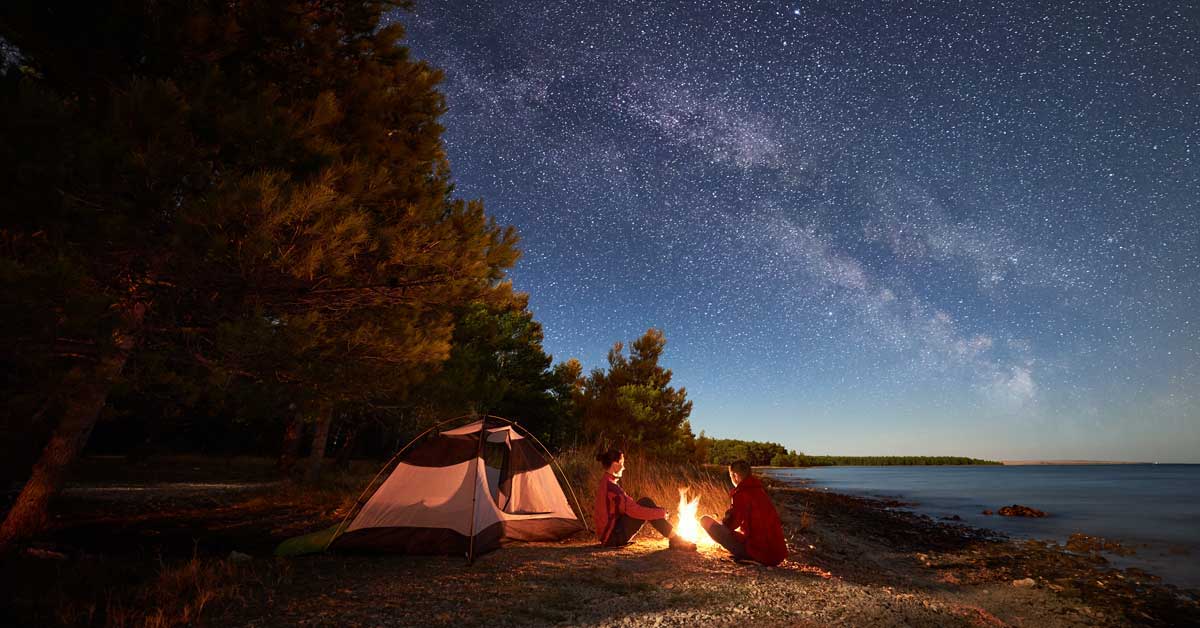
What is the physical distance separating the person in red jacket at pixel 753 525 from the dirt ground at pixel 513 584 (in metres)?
0.18

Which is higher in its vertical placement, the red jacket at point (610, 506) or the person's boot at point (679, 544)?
the red jacket at point (610, 506)

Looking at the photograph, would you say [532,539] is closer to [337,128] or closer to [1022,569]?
[337,128]

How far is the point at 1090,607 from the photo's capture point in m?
7.78

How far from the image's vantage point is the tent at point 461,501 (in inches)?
278

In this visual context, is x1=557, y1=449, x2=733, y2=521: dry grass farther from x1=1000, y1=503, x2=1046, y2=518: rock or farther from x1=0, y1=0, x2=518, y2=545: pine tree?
x1=1000, y1=503, x2=1046, y2=518: rock

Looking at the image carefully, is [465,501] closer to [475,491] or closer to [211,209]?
[475,491]

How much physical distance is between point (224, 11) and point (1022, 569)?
55.4ft

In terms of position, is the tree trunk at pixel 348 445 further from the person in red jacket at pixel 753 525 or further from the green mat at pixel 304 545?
the person in red jacket at pixel 753 525

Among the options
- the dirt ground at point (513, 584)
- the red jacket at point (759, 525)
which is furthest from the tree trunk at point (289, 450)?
the red jacket at point (759, 525)

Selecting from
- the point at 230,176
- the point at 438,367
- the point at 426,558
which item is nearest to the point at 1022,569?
the point at 426,558

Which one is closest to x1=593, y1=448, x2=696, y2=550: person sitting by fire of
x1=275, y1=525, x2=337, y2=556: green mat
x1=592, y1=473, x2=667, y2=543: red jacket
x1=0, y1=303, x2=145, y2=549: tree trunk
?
x1=592, y1=473, x2=667, y2=543: red jacket

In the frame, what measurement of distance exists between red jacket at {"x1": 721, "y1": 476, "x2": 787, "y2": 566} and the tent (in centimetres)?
322

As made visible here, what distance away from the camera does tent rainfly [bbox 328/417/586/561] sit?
7078 millimetres

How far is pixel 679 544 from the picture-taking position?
23.4ft
